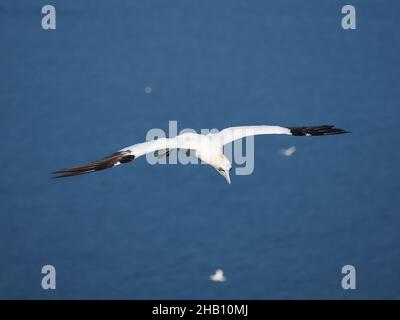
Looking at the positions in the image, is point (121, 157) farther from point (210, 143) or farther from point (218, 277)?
point (218, 277)

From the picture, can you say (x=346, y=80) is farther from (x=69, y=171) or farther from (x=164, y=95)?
(x=69, y=171)

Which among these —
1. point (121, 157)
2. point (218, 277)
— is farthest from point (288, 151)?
point (121, 157)

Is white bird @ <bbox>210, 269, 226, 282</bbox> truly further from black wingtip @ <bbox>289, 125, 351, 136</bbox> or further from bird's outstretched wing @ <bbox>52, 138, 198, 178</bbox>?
bird's outstretched wing @ <bbox>52, 138, 198, 178</bbox>

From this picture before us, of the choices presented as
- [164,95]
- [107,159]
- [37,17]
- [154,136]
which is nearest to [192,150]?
[107,159]

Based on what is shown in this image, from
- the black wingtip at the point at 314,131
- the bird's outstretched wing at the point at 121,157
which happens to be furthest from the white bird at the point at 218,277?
the bird's outstretched wing at the point at 121,157

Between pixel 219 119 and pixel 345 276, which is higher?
pixel 219 119

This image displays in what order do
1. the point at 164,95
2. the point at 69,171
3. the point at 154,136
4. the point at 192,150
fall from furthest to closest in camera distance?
the point at 164,95
the point at 154,136
the point at 192,150
the point at 69,171

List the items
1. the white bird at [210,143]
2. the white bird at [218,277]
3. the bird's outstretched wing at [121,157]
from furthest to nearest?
the white bird at [218,277]
the white bird at [210,143]
the bird's outstretched wing at [121,157]

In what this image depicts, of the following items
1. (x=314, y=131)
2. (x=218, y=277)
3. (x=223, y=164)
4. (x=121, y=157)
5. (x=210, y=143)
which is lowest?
(x=218, y=277)

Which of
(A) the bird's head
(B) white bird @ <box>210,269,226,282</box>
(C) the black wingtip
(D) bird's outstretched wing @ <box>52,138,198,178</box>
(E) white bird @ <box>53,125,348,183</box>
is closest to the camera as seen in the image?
(D) bird's outstretched wing @ <box>52,138,198,178</box>

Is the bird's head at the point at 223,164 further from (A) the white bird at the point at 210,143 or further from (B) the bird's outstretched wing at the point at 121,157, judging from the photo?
(B) the bird's outstretched wing at the point at 121,157

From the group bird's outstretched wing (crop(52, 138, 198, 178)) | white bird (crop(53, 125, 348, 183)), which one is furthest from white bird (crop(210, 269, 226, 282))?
bird's outstretched wing (crop(52, 138, 198, 178))
